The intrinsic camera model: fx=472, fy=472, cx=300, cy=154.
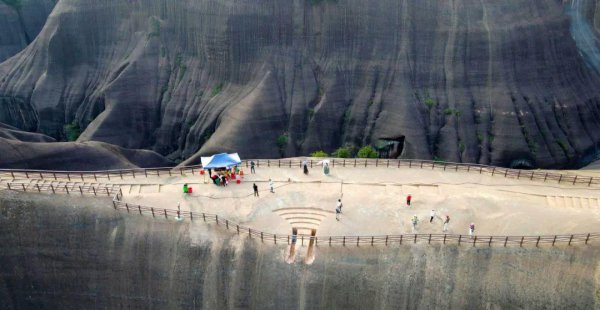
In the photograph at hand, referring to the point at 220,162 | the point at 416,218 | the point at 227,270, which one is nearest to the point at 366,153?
the point at 220,162

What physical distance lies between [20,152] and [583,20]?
5942 cm

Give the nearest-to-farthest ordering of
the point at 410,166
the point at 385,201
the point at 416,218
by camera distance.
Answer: the point at 416,218
the point at 385,201
the point at 410,166

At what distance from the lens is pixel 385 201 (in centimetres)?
2752

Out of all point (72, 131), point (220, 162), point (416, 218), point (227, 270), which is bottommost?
point (72, 131)

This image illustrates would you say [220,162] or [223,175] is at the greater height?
[220,162]

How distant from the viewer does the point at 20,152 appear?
36.3m

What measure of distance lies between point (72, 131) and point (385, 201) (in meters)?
42.4

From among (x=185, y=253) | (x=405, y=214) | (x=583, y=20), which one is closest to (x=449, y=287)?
(x=405, y=214)

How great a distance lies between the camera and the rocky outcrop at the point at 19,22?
68762 millimetres

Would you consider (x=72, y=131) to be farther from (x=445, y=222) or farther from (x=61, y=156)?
(x=445, y=222)

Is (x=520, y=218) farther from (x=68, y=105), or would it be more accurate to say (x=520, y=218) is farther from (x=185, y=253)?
(x=68, y=105)

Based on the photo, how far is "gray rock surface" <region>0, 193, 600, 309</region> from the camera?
22.8 m

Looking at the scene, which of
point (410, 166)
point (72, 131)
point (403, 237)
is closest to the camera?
point (403, 237)

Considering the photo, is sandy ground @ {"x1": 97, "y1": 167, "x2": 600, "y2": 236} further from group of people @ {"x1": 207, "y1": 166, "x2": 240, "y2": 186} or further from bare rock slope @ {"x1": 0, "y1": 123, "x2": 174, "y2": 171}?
bare rock slope @ {"x1": 0, "y1": 123, "x2": 174, "y2": 171}
